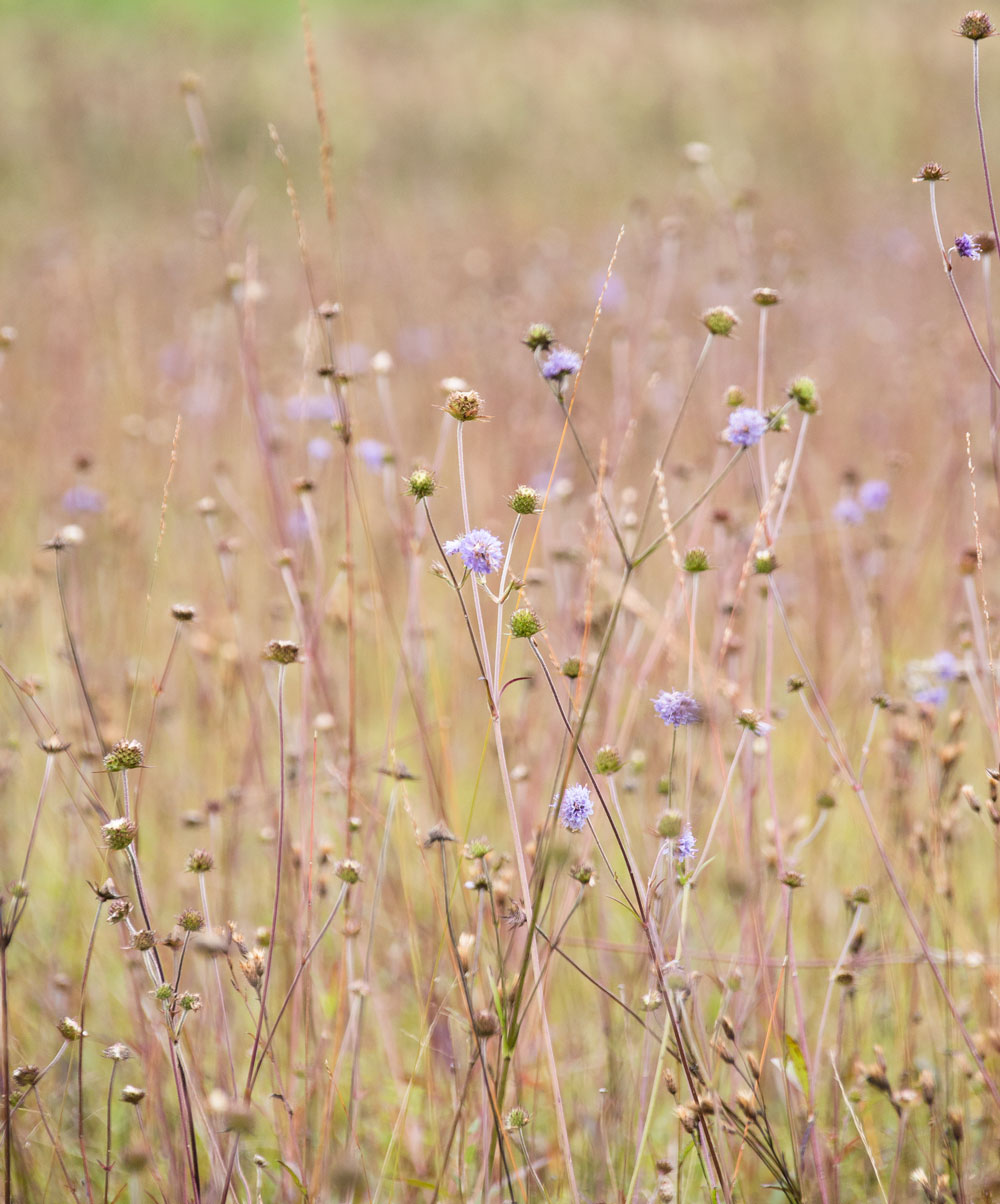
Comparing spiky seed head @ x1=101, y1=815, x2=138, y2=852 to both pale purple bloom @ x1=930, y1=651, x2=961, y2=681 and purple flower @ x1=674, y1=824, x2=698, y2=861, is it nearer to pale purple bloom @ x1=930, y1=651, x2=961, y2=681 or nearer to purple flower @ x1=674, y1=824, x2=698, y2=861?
purple flower @ x1=674, y1=824, x2=698, y2=861

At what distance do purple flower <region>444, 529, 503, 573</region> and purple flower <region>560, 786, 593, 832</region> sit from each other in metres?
0.29

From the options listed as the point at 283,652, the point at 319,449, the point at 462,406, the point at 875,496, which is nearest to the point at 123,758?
the point at 283,652

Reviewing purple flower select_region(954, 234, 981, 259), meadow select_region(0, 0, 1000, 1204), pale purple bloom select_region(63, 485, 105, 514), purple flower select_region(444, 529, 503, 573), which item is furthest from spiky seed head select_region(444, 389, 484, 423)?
pale purple bloom select_region(63, 485, 105, 514)

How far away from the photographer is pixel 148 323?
578 cm

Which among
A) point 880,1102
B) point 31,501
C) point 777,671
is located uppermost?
point 31,501

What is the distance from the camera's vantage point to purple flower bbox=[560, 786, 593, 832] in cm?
117

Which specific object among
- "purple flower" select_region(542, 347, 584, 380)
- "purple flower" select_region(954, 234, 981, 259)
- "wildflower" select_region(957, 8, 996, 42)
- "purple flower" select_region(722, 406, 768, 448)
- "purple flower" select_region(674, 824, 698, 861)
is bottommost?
Answer: "purple flower" select_region(674, 824, 698, 861)

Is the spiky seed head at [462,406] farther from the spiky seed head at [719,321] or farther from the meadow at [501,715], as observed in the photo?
the spiky seed head at [719,321]

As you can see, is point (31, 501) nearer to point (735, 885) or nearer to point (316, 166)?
point (735, 885)

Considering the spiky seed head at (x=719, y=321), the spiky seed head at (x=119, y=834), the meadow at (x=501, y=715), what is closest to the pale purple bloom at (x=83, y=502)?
the meadow at (x=501, y=715)

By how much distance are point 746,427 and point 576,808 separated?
21.8 inches

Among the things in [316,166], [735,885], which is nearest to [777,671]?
[735,885]

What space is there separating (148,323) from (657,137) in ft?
32.5

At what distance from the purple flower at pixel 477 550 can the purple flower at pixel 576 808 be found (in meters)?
0.29
